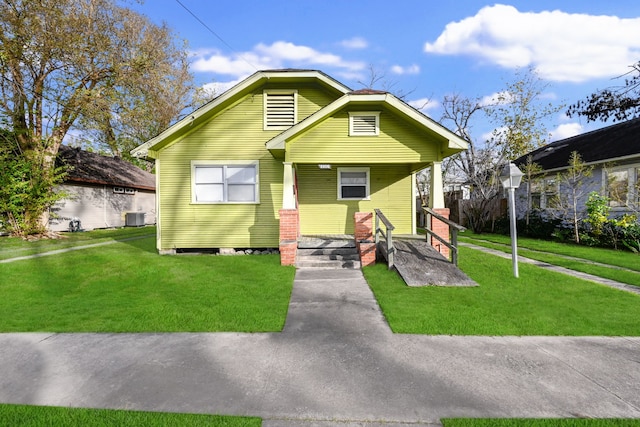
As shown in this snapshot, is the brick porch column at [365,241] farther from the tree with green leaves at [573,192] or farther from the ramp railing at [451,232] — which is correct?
the tree with green leaves at [573,192]

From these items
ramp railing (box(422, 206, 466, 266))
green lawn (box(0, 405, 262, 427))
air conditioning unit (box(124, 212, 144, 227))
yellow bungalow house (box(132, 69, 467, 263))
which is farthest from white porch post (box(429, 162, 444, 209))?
air conditioning unit (box(124, 212, 144, 227))

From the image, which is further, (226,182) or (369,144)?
(226,182)

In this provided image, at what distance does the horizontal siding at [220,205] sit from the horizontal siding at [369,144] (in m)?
1.91

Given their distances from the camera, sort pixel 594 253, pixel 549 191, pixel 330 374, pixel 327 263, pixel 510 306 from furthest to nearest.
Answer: pixel 549 191 < pixel 594 253 < pixel 327 263 < pixel 510 306 < pixel 330 374

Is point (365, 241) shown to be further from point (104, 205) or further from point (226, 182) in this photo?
point (104, 205)

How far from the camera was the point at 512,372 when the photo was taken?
3410 millimetres

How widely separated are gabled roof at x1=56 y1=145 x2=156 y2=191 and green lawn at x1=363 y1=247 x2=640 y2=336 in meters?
19.5

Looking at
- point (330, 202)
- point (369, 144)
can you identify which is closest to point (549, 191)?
point (330, 202)

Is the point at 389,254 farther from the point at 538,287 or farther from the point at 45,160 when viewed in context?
the point at 45,160

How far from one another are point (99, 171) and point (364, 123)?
2067cm

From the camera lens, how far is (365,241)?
882 centimetres

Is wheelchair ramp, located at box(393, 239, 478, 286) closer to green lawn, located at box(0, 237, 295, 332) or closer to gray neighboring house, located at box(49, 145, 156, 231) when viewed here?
green lawn, located at box(0, 237, 295, 332)

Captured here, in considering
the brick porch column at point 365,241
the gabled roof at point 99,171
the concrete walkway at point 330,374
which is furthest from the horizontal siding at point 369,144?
the gabled roof at point 99,171

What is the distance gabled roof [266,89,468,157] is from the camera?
907cm
